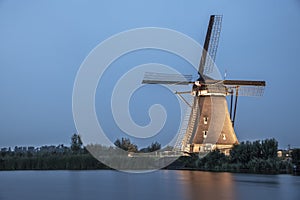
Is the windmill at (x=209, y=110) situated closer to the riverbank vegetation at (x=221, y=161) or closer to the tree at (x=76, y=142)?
the riverbank vegetation at (x=221, y=161)

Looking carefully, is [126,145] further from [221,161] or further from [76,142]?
[221,161]

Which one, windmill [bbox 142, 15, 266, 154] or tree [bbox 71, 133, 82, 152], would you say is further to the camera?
tree [bbox 71, 133, 82, 152]

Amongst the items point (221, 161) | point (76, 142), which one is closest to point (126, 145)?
point (76, 142)

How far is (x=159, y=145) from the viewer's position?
46688mm

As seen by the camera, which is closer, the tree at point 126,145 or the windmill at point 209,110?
the windmill at point 209,110

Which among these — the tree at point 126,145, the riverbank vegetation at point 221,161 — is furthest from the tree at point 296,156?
the tree at point 126,145

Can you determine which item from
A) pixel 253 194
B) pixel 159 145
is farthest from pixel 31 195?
pixel 159 145

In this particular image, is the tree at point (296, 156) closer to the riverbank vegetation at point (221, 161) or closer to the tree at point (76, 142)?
the riverbank vegetation at point (221, 161)

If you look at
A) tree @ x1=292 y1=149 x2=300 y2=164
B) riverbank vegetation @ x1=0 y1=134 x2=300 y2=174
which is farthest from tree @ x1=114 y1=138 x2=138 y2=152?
tree @ x1=292 y1=149 x2=300 y2=164

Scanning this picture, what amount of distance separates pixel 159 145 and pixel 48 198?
111 feet

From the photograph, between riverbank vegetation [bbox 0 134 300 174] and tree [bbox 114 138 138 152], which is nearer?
riverbank vegetation [bbox 0 134 300 174]

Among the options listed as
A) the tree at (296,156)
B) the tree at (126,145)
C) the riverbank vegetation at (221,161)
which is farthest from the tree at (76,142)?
the tree at (296,156)

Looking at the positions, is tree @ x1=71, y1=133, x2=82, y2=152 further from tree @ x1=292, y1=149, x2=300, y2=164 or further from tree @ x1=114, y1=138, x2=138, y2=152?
tree @ x1=292, y1=149, x2=300, y2=164

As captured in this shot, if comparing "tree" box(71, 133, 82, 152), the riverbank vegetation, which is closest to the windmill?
the riverbank vegetation
